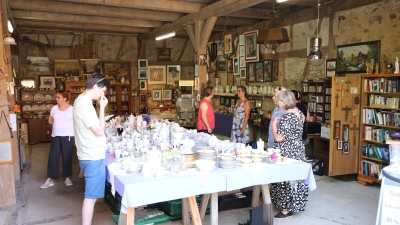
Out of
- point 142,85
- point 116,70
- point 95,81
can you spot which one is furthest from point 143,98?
point 95,81

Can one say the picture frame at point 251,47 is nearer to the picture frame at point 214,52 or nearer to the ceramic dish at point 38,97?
the picture frame at point 214,52

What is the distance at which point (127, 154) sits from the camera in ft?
13.6

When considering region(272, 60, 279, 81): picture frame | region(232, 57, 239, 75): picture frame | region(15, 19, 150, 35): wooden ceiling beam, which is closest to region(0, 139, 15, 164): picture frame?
region(15, 19, 150, 35): wooden ceiling beam

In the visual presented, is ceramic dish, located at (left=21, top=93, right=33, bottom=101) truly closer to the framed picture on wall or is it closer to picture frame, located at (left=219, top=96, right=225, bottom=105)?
picture frame, located at (left=219, top=96, right=225, bottom=105)

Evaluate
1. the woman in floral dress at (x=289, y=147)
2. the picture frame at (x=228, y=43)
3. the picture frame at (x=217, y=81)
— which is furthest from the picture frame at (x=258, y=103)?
the woman in floral dress at (x=289, y=147)

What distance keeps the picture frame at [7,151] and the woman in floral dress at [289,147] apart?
380 centimetres

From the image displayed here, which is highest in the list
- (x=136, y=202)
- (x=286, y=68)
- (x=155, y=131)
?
(x=286, y=68)

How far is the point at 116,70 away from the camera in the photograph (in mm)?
14109

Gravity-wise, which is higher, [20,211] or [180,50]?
[180,50]

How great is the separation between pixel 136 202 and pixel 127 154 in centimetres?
106

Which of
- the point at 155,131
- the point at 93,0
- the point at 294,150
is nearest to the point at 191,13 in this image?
the point at 93,0

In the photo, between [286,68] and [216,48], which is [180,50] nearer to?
[216,48]

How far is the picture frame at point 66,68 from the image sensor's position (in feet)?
42.7

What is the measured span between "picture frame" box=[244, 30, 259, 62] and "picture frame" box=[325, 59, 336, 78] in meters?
2.69
